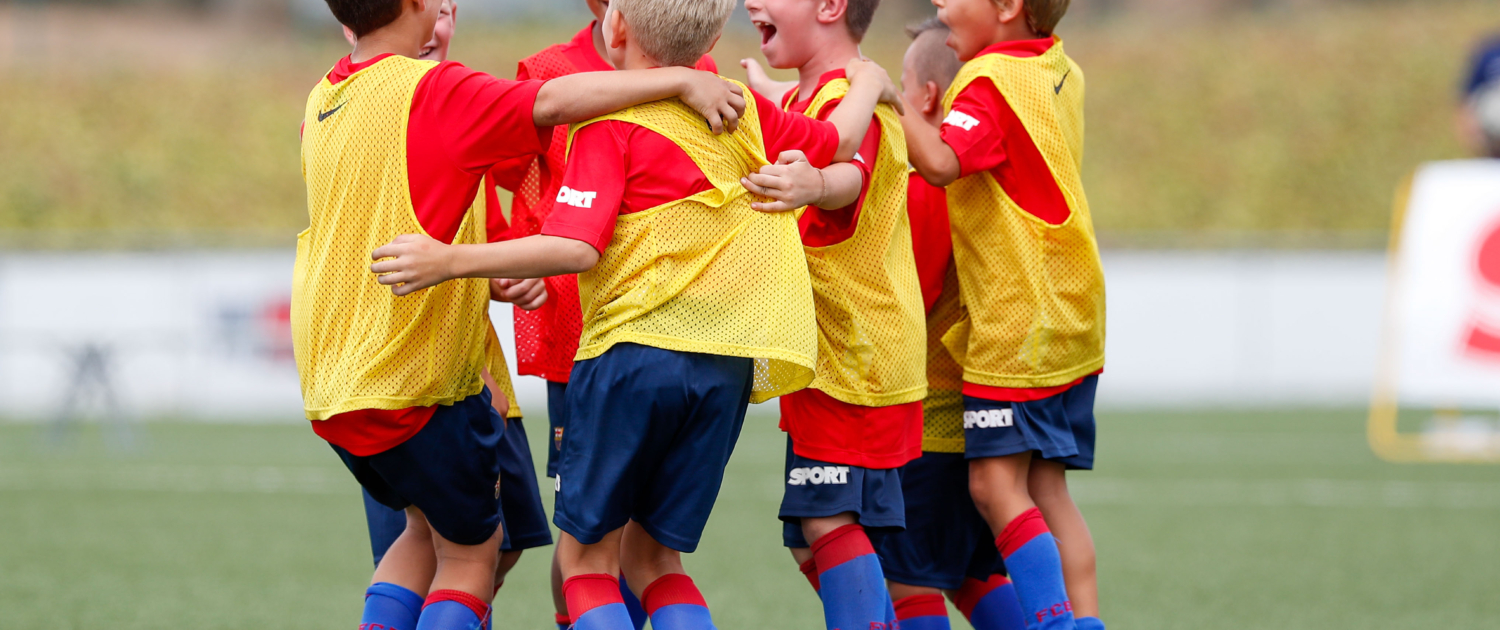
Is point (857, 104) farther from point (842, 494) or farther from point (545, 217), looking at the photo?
point (842, 494)

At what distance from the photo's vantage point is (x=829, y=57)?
3.14 metres

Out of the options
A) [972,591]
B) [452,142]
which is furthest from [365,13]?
[972,591]

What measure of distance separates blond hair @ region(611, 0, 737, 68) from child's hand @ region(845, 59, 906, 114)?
0.41 meters

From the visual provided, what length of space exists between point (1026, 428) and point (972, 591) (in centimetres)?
63

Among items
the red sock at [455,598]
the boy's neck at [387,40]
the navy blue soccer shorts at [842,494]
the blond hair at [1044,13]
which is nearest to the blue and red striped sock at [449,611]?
the red sock at [455,598]

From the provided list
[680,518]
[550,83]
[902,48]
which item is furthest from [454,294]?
[902,48]

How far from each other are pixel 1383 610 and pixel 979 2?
8.93 feet

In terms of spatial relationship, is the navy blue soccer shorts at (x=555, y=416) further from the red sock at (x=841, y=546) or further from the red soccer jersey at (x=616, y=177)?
the red soccer jersey at (x=616, y=177)

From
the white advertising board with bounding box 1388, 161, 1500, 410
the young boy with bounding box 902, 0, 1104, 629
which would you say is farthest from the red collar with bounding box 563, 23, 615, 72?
the white advertising board with bounding box 1388, 161, 1500, 410

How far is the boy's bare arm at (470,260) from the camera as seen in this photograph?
2365 millimetres

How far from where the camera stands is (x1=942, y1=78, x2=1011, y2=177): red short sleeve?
124 inches

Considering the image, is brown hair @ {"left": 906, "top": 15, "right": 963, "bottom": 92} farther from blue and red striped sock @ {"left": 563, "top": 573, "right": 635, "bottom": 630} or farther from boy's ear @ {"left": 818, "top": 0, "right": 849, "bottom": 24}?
blue and red striped sock @ {"left": 563, "top": 573, "right": 635, "bottom": 630}

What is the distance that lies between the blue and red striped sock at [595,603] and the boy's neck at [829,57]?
3.92 ft

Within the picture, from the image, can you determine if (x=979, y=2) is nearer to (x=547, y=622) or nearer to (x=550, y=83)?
(x=550, y=83)
